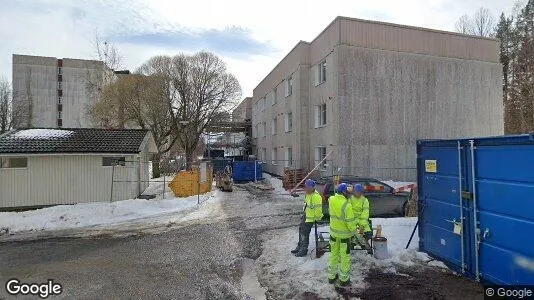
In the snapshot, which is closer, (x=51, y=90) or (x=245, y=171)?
(x=245, y=171)

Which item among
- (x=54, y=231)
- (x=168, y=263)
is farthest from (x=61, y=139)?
(x=168, y=263)

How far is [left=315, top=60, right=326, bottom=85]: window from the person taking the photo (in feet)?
79.2

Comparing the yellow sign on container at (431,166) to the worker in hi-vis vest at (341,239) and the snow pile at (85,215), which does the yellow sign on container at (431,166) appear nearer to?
the worker in hi-vis vest at (341,239)

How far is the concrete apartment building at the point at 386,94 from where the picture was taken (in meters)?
21.2

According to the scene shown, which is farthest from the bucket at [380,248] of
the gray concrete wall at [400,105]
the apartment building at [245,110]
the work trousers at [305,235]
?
the apartment building at [245,110]

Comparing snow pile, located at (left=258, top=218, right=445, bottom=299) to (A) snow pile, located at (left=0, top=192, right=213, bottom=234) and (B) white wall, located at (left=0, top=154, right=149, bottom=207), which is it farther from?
(B) white wall, located at (left=0, top=154, right=149, bottom=207)

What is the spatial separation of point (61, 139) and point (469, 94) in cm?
2499

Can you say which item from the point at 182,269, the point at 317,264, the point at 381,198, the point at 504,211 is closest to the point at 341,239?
the point at 317,264

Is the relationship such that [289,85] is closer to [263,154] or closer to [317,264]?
[263,154]

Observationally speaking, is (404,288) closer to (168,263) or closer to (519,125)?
(168,263)

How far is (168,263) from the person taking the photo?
8641 mm

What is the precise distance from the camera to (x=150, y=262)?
8.75 metres

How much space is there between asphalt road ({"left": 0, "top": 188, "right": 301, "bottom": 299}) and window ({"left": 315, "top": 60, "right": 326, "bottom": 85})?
13372 mm

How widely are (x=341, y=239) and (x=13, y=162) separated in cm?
1727
